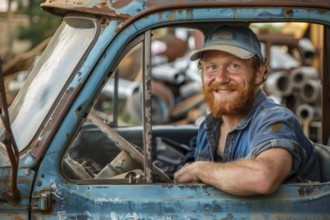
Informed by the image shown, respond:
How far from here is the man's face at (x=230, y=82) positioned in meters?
2.96

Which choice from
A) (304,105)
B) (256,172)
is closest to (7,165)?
(256,172)

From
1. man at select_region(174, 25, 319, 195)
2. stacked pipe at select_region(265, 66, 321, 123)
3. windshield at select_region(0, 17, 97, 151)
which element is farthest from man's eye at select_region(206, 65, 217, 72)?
stacked pipe at select_region(265, 66, 321, 123)

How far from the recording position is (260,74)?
306 cm

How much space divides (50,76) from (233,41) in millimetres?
725

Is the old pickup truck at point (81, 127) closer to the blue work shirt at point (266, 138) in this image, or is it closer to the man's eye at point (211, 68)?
the blue work shirt at point (266, 138)

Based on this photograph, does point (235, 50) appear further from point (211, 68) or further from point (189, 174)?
point (189, 174)

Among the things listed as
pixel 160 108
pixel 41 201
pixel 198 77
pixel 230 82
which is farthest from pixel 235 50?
pixel 198 77

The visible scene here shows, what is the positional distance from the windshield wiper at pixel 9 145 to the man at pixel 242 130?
61 centimetres

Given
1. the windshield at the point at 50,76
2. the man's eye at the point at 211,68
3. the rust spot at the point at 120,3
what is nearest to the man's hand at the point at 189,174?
the man's eye at the point at 211,68

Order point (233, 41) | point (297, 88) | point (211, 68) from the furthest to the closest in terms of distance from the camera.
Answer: point (297, 88) → point (211, 68) → point (233, 41)

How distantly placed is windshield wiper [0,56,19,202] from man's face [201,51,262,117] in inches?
35.1

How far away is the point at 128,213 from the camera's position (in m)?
2.61

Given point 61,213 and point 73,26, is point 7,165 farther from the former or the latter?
point 73,26

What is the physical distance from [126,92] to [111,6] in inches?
455
